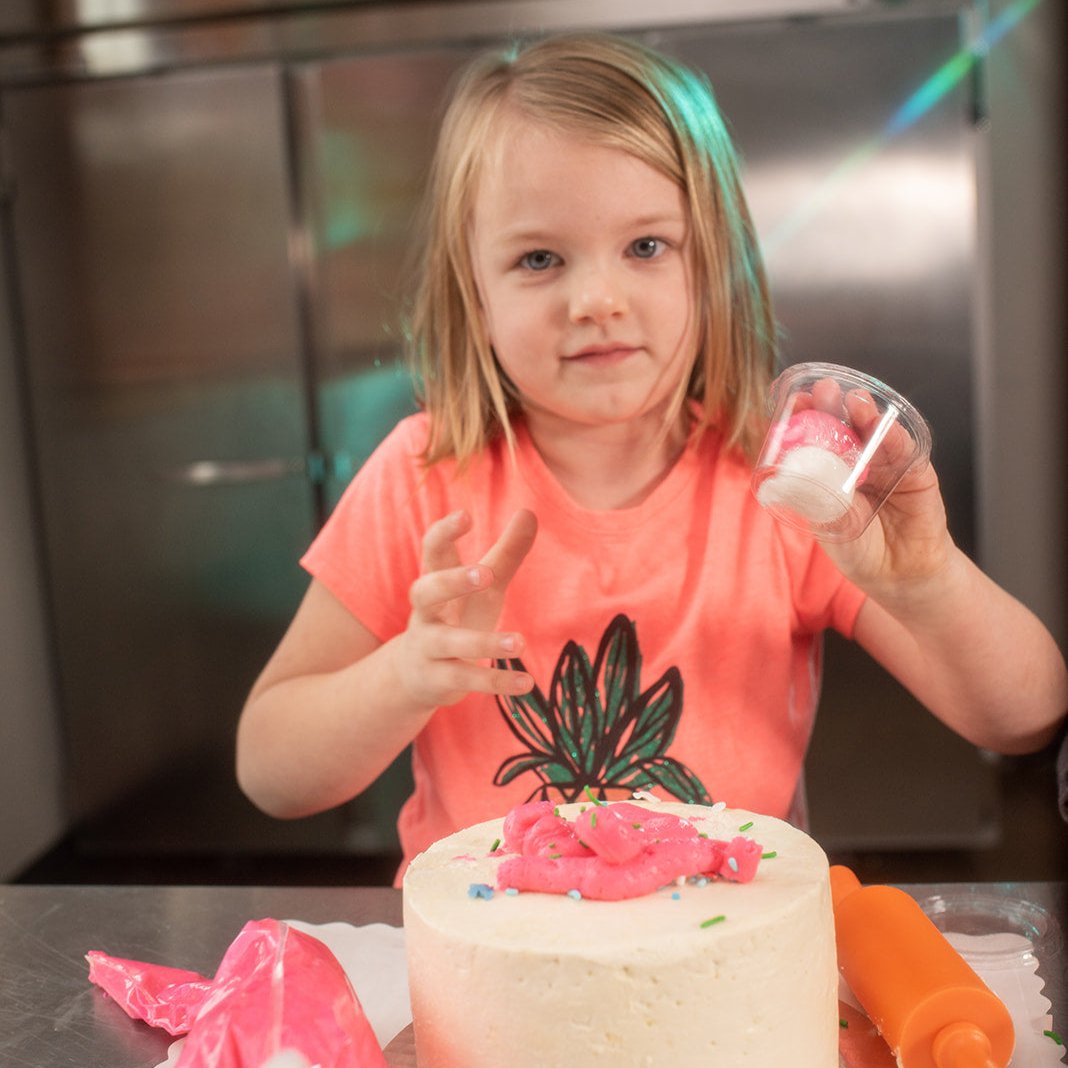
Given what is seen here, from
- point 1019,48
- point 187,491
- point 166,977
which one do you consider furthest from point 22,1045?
point 1019,48

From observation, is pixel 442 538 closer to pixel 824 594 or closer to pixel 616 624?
pixel 616 624

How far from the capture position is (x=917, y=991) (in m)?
0.66

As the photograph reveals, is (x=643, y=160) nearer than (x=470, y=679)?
No

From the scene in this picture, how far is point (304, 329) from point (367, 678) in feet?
5.47

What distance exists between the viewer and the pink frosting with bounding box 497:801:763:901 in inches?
24.4

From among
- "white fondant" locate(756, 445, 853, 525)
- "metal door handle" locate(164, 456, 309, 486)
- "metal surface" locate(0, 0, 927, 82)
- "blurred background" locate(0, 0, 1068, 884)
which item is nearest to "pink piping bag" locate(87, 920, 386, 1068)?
"white fondant" locate(756, 445, 853, 525)

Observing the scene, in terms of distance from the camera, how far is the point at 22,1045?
2.54 feet

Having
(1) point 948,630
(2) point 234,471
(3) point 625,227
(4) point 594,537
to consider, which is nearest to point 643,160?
(3) point 625,227

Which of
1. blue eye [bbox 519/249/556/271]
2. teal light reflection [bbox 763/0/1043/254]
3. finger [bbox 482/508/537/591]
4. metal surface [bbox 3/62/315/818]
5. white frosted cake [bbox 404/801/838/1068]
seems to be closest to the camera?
white frosted cake [bbox 404/801/838/1068]

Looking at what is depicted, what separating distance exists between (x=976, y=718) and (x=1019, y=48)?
2172 mm

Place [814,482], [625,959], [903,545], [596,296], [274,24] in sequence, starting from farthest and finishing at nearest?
[274,24]
[596,296]
[903,545]
[814,482]
[625,959]

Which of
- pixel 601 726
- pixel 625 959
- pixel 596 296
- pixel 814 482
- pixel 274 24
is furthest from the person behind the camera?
pixel 274 24

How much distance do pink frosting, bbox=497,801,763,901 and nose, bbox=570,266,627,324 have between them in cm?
44

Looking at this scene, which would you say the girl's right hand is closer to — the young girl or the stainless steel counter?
the young girl
